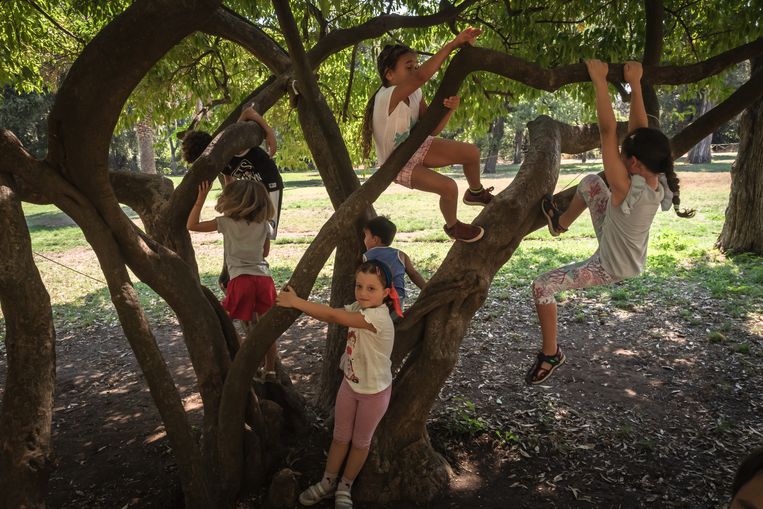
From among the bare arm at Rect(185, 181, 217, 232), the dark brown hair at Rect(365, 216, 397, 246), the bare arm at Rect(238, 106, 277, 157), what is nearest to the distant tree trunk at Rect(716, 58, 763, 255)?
the dark brown hair at Rect(365, 216, 397, 246)

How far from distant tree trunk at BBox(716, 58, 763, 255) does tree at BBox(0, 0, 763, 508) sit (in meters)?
6.06

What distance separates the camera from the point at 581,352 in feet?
18.7

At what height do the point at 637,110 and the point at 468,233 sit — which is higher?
the point at 637,110

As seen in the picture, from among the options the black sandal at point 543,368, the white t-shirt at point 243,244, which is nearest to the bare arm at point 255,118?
the white t-shirt at point 243,244

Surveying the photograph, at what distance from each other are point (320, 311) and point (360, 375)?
50 centimetres

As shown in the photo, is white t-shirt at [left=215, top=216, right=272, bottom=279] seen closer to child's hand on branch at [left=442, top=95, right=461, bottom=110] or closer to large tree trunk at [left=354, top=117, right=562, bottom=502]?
large tree trunk at [left=354, top=117, right=562, bottom=502]

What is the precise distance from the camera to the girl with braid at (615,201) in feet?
9.18

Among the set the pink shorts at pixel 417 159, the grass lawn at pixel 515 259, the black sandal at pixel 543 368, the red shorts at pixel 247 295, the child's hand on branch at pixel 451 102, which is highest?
the child's hand on branch at pixel 451 102

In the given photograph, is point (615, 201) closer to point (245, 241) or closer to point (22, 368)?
point (245, 241)

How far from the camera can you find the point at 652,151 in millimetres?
2791

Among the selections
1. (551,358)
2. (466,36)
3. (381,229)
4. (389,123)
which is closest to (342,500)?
(551,358)

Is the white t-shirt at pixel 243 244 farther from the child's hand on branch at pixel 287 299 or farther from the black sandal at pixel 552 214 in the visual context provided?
the black sandal at pixel 552 214

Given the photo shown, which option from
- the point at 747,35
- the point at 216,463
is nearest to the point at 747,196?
the point at 747,35

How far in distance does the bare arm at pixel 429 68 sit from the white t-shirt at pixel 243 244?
1182 millimetres
